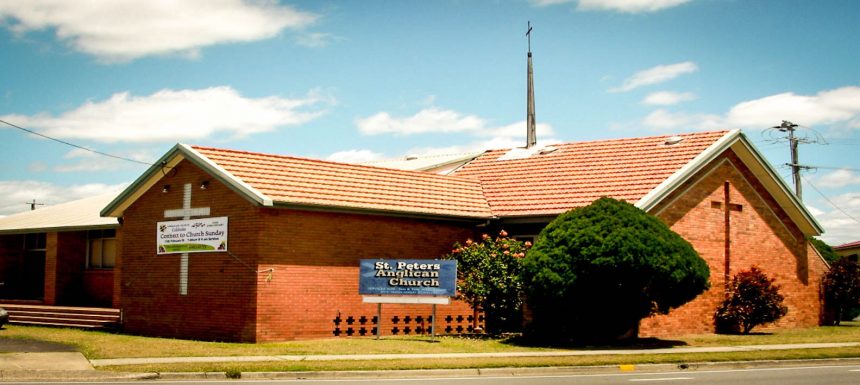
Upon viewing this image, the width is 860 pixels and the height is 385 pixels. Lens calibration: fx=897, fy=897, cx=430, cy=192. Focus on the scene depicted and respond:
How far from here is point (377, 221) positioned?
24234 millimetres

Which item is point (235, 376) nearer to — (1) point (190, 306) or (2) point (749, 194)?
(1) point (190, 306)

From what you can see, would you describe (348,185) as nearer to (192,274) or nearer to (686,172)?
(192,274)

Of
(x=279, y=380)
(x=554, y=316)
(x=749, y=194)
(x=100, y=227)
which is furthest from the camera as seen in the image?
(x=100, y=227)

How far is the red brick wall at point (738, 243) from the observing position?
2539 centimetres

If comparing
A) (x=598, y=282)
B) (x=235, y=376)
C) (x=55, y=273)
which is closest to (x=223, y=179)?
(x=235, y=376)

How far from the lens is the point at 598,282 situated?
68.5 feet

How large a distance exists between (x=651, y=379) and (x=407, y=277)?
8311 mm

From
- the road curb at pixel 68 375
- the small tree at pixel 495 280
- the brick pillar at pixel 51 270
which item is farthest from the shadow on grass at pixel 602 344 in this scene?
the brick pillar at pixel 51 270

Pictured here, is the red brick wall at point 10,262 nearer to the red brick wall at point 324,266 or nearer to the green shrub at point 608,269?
the red brick wall at point 324,266

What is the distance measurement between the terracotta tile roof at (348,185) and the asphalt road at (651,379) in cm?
758

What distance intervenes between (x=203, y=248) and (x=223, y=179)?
2124mm

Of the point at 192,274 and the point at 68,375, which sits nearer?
the point at 68,375

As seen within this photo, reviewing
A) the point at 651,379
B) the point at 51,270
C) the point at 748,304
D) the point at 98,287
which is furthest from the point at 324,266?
the point at 51,270

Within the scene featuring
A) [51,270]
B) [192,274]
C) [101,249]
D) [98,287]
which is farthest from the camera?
[101,249]
